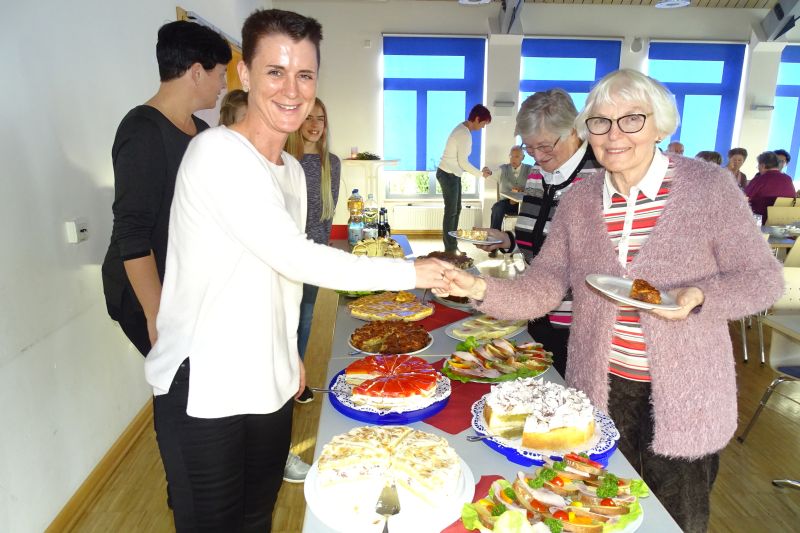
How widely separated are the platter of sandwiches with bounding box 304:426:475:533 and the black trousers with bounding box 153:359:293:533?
0.30 meters

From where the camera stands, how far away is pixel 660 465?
153 centimetres

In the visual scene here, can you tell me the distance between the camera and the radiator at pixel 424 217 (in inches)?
375

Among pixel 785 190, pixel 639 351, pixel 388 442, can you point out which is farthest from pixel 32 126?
pixel 785 190

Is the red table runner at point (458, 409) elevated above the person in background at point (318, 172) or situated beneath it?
situated beneath

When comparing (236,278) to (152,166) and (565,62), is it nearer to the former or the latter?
(152,166)

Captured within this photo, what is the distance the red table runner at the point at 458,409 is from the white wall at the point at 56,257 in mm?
1618

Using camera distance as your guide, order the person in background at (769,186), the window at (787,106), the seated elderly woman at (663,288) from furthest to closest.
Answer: the window at (787,106)
the person in background at (769,186)
the seated elderly woman at (663,288)

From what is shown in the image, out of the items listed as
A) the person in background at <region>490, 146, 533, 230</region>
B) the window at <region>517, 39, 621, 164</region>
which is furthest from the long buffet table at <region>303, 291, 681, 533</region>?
the window at <region>517, 39, 621, 164</region>

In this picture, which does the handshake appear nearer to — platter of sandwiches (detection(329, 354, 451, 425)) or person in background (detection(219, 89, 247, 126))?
platter of sandwiches (detection(329, 354, 451, 425))

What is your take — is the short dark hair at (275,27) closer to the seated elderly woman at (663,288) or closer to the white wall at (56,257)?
the seated elderly woman at (663,288)

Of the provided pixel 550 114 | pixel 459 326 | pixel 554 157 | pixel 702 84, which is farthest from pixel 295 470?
pixel 702 84

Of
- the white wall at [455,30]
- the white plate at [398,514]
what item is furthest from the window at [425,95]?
the white plate at [398,514]

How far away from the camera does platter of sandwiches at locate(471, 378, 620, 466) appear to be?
1.26m

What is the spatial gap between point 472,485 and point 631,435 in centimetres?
72
